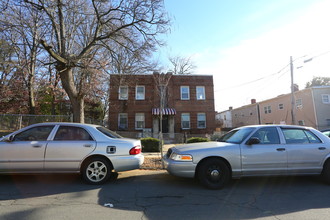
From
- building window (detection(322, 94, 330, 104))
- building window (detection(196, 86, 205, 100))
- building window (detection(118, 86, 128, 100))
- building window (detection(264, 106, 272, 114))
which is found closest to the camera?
building window (detection(118, 86, 128, 100))

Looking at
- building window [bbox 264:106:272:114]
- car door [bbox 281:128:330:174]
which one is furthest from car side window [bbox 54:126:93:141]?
building window [bbox 264:106:272:114]

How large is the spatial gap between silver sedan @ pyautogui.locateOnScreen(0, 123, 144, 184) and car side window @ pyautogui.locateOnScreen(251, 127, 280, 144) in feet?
10.8

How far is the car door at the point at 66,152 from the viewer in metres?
5.04

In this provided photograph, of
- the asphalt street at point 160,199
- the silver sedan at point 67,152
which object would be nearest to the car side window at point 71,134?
the silver sedan at point 67,152

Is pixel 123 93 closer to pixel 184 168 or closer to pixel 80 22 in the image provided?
pixel 80 22

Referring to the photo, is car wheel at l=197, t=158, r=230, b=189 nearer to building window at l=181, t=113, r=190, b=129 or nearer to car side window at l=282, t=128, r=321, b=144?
car side window at l=282, t=128, r=321, b=144

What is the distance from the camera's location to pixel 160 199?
4121 millimetres

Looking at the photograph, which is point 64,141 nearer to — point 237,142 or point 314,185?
point 237,142

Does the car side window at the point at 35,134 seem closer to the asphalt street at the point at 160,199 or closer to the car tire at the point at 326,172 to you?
the asphalt street at the point at 160,199

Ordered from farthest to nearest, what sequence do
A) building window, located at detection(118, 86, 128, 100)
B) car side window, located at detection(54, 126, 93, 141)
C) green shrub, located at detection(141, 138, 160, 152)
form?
building window, located at detection(118, 86, 128, 100), green shrub, located at detection(141, 138, 160, 152), car side window, located at detection(54, 126, 93, 141)

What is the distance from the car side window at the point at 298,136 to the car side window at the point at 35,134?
6379mm

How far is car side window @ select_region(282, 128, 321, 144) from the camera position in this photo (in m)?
5.14

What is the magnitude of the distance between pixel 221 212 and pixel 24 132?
5289 mm

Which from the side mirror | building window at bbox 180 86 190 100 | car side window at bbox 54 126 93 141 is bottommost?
the side mirror
